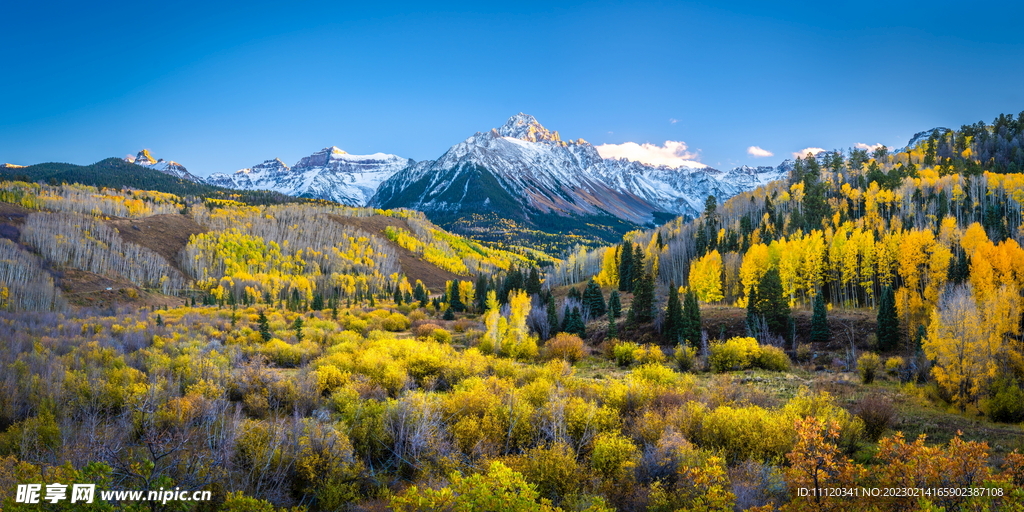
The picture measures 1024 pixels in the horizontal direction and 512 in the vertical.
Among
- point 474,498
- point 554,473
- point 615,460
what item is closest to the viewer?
point 474,498

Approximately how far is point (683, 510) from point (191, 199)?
793 feet

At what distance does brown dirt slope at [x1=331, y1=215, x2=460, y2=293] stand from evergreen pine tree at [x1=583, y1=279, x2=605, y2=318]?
77.1 meters

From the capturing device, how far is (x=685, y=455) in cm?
1301

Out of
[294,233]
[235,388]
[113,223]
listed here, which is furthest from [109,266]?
[235,388]

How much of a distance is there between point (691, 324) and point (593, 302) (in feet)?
82.9

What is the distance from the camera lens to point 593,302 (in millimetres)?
69438

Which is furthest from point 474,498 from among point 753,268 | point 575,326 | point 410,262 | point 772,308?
point 410,262

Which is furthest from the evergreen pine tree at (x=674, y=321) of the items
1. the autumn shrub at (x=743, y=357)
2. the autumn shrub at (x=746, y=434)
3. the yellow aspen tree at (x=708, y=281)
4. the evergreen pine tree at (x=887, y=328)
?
the autumn shrub at (x=746, y=434)

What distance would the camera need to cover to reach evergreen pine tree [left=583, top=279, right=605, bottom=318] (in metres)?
68.8

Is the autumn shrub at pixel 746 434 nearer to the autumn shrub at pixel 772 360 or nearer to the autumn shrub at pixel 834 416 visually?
the autumn shrub at pixel 834 416

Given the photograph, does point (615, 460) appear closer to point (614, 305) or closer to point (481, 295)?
point (614, 305)

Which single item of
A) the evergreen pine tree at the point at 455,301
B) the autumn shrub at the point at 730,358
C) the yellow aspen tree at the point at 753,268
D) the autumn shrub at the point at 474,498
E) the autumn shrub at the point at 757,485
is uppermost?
the yellow aspen tree at the point at 753,268

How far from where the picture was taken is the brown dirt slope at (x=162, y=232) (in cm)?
12100

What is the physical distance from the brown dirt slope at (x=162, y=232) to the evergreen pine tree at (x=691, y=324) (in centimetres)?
12856
